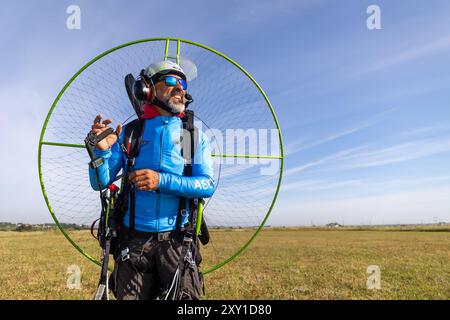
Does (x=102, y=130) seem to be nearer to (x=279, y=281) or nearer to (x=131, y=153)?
(x=131, y=153)

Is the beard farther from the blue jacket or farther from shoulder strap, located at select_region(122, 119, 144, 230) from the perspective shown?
shoulder strap, located at select_region(122, 119, 144, 230)

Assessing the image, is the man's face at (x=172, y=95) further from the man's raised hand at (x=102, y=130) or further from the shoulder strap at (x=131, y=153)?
the man's raised hand at (x=102, y=130)

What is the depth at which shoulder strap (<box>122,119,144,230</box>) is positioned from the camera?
3.58 metres

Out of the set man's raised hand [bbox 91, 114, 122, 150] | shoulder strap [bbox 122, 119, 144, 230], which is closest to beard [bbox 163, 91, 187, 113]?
shoulder strap [bbox 122, 119, 144, 230]

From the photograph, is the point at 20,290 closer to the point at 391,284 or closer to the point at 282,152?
the point at 282,152

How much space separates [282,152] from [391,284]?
8.41 m

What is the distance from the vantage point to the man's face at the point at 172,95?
3.85 meters

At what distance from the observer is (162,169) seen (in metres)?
3.59

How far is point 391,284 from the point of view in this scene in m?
10.8

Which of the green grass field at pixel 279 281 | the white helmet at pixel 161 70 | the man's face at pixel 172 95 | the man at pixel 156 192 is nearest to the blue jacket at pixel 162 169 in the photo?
the man at pixel 156 192

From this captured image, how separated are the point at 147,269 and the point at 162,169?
0.96m
